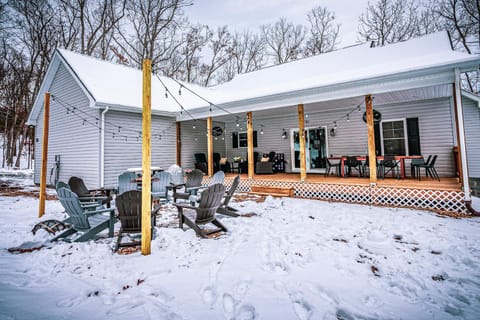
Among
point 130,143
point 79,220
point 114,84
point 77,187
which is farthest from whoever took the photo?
point 114,84

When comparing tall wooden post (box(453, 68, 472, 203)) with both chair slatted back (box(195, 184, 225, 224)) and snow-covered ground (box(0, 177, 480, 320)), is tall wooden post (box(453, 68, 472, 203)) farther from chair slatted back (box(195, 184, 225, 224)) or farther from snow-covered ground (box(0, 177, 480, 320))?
chair slatted back (box(195, 184, 225, 224))

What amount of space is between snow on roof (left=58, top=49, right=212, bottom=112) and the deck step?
4.01 meters

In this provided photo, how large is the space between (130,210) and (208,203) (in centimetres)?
115

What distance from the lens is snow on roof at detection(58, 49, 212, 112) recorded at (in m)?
8.48

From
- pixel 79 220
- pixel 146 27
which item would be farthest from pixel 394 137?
pixel 146 27

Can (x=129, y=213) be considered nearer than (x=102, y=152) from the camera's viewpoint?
Yes

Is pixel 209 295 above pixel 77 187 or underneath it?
underneath

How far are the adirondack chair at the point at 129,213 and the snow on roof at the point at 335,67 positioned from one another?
5.19 meters

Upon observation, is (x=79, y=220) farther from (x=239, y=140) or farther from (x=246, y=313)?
(x=239, y=140)

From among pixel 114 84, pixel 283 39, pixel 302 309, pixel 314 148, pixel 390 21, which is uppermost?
pixel 283 39

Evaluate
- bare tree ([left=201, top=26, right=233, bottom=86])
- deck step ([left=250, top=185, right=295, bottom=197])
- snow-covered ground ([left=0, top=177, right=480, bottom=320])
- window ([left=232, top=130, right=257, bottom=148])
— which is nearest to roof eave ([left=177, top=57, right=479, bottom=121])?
deck step ([left=250, top=185, right=295, bottom=197])

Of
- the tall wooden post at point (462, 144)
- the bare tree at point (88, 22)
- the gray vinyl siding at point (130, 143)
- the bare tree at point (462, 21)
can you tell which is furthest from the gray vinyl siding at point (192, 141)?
the bare tree at point (462, 21)

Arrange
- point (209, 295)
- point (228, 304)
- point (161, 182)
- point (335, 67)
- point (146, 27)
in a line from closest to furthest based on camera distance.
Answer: point (228, 304)
point (209, 295)
point (161, 182)
point (335, 67)
point (146, 27)

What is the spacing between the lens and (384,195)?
600 centimetres
